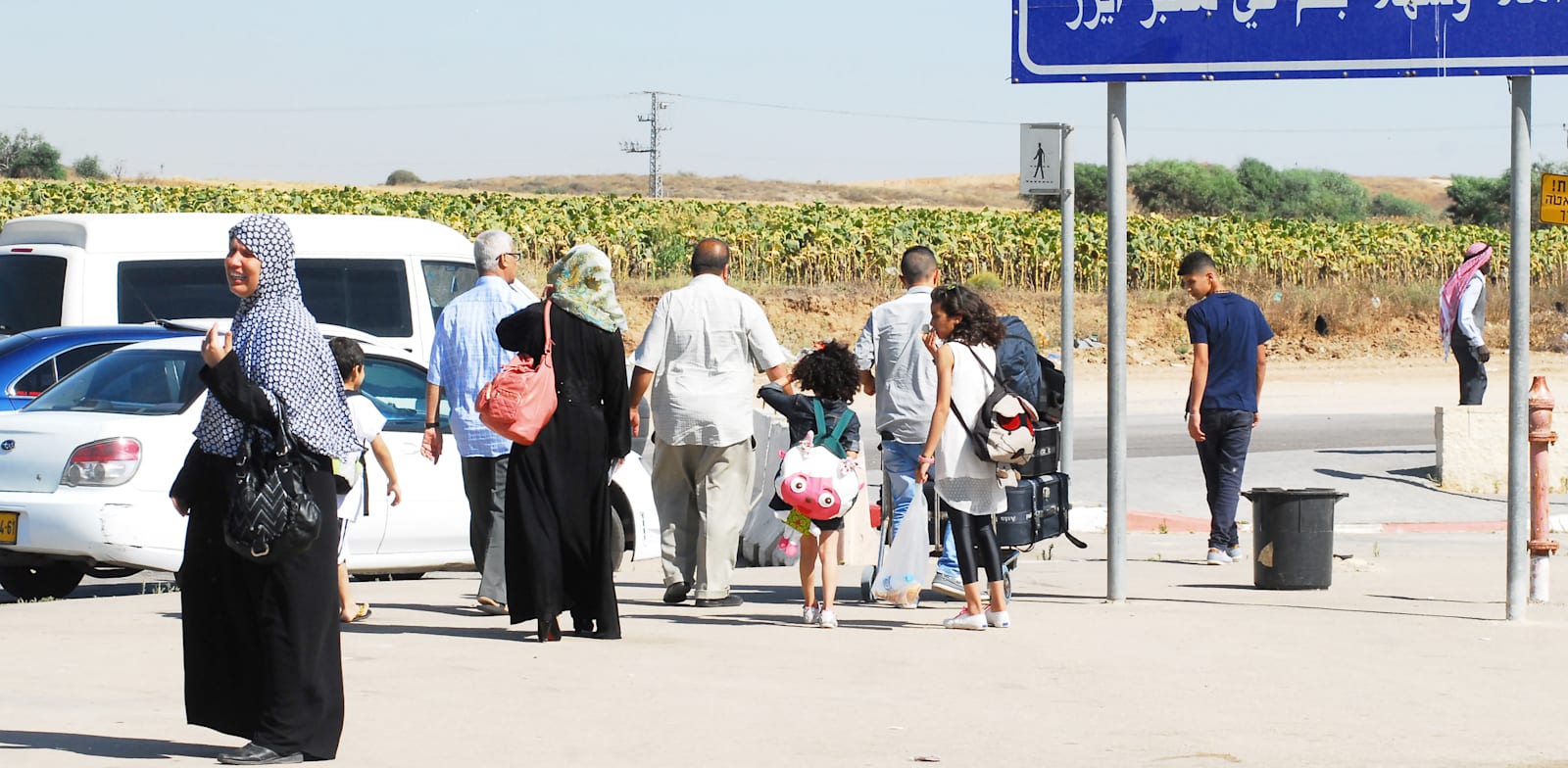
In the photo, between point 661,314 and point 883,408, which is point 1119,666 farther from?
point 661,314

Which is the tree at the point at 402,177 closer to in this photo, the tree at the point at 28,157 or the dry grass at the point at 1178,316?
the tree at the point at 28,157

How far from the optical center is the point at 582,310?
8.90 m

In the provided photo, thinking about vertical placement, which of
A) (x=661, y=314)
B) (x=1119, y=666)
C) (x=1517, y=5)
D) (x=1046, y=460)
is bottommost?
(x=1119, y=666)

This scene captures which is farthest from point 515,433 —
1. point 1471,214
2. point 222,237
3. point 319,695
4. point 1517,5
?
point 1471,214

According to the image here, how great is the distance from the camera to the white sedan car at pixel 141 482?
382 inches

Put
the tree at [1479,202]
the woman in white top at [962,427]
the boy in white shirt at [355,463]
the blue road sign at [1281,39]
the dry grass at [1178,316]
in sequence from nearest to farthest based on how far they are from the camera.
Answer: the boy in white shirt at [355,463] → the woman in white top at [962,427] → the blue road sign at [1281,39] → the dry grass at [1178,316] → the tree at [1479,202]

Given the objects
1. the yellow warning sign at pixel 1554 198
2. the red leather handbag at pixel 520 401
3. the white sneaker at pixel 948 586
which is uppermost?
the yellow warning sign at pixel 1554 198

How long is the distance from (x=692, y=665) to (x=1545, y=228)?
49926mm

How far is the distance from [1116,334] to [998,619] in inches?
70.3

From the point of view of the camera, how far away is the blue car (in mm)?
12016

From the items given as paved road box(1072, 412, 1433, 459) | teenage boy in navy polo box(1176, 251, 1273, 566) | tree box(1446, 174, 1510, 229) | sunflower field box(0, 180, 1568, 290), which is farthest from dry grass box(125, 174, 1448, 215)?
teenage boy in navy polo box(1176, 251, 1273, 566)

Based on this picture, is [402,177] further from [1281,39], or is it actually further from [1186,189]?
[1281,39]

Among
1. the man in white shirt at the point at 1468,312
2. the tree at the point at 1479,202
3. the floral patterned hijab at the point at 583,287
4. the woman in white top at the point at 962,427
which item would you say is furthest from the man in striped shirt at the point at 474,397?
the tree at the point at 1479,202

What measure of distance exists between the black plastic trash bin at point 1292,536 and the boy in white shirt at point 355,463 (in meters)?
4.68
